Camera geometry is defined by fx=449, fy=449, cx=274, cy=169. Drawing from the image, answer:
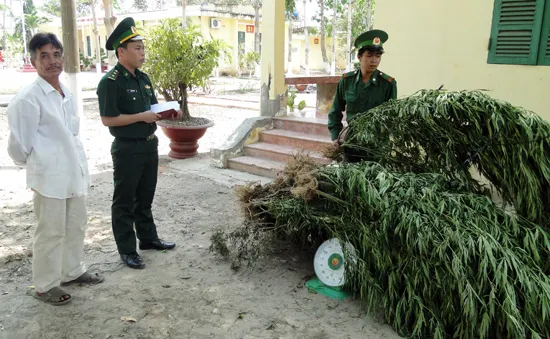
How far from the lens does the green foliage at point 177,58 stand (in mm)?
7000

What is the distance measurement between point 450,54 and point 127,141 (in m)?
3.54

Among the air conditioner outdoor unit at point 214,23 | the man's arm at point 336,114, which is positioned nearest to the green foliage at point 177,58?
the man's arm at point 336,114

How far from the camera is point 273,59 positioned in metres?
6.74

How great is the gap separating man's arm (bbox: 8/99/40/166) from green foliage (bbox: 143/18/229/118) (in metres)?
4.51

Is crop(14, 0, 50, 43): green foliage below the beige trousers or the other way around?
the other way around

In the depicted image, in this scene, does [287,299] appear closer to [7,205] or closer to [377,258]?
[377,258]

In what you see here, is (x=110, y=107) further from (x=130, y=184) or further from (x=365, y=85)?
(x=365, y=85)

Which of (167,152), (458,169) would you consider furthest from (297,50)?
(458,169)

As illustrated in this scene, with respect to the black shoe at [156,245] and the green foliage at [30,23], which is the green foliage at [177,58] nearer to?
the black shoe at [156,245]

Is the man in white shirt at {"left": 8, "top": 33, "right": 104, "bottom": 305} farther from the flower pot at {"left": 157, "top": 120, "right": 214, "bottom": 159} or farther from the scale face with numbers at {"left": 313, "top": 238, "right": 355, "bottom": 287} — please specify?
the flower pot at {"left": 157, "top": 120, "right": 214, "bottom": 159}

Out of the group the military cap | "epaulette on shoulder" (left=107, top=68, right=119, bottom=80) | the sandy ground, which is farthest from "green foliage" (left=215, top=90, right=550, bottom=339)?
the military cap

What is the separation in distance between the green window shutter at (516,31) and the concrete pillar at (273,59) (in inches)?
122

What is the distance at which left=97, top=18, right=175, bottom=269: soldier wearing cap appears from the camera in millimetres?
3133

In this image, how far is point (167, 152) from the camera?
7.52m
